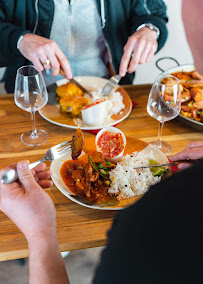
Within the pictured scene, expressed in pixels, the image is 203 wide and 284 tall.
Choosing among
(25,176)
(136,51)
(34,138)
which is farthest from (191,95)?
(25,176)

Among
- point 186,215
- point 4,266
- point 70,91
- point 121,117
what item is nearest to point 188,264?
point 186,215

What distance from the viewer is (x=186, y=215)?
1.75ft

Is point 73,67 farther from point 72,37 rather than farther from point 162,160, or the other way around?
point 162,160

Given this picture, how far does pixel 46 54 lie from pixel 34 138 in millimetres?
434

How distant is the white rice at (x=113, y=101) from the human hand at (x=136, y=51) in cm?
12

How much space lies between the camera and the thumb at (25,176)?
3.22ft

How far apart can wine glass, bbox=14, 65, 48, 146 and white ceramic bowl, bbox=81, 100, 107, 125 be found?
20cm

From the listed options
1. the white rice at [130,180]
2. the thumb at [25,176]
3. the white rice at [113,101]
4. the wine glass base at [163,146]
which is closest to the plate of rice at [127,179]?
the white rice at [130,180]

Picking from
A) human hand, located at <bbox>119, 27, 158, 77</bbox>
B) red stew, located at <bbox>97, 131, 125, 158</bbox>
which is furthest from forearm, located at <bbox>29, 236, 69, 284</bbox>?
human hand, located at <bbox>119, 27, 158, 77</bbox>

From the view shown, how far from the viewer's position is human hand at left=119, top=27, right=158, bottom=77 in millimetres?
1768

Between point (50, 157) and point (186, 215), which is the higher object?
point (186, 215)

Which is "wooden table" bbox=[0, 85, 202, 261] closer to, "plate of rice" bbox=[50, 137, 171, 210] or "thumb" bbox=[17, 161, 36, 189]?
"plate of rice" bbox=[50, 137, 171, 210]

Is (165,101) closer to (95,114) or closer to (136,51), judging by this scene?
(95,114)

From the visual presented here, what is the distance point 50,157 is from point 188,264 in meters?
0.84
